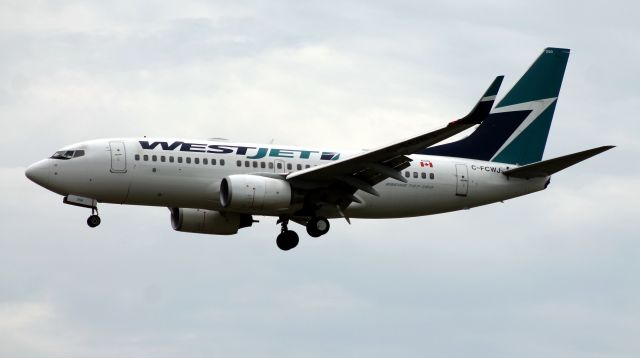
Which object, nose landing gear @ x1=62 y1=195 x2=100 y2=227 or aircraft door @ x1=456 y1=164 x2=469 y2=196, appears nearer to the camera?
nose landing gear @ x1=62 y1=195 x2=100 y2=227

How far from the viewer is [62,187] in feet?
187

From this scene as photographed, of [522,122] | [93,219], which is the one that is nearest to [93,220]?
[93,219]

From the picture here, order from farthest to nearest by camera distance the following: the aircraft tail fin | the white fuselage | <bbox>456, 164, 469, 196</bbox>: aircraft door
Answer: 1. the aircraft tail fin
2. <bbox>456, 164, 469, 196</bbox>: aircraft door
3. the white fuselage

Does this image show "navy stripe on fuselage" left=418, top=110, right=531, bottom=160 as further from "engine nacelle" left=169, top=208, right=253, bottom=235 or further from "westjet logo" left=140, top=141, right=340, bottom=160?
"engine nacelle" left=169, top=208, right=253, bottom=235

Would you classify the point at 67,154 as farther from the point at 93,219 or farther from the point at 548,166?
the point at 548,166

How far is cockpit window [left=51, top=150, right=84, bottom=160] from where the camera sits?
2254 inches

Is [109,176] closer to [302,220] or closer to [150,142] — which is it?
[150,142]

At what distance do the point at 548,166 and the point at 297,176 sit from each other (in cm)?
1107

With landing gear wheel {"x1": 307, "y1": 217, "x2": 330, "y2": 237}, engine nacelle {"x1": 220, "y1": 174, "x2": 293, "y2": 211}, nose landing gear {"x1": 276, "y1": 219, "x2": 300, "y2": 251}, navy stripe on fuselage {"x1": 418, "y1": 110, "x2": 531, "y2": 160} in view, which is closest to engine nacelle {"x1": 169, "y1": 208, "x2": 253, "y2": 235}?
nose landing gear {"x1": 276, "y1": 219, "x2": 300, "y2": 251}

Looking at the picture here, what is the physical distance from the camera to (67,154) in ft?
188

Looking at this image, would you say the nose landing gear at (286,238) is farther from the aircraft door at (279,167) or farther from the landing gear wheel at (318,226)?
the aircraft door at (279,167)

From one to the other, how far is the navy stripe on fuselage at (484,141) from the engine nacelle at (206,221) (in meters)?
9.02

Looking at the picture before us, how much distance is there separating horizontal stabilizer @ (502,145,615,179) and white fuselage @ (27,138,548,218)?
1.49 feet

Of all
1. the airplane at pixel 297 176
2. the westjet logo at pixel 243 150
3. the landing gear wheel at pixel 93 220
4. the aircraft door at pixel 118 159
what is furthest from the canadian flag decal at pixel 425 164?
the landing gear wheel at pixel 93 220
